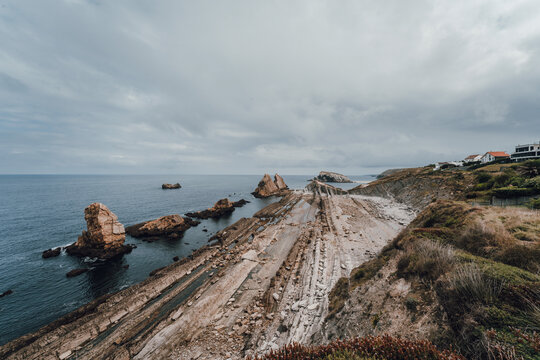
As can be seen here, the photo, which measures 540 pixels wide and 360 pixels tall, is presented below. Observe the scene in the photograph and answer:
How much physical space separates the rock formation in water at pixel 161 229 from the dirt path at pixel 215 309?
11.4 metres

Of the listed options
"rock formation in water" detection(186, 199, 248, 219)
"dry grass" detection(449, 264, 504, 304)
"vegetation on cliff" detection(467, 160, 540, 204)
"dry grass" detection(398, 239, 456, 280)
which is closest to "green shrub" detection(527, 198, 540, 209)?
"vegetation on cliff" detection(467, 160, 540, 204)

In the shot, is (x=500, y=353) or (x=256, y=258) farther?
(x=256, y=258)

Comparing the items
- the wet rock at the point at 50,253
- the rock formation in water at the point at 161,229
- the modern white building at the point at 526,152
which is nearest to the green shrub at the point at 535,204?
the rock formation in water at the point at 161,229

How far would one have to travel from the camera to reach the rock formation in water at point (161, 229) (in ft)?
96.0

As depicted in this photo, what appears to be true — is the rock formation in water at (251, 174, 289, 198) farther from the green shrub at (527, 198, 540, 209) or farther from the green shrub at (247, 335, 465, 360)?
the green shrub at (247, 335, 465, 360)

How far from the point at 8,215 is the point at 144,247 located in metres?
47.7

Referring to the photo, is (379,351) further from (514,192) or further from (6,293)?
(6,293)

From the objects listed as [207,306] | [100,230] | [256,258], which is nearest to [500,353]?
[207,306]

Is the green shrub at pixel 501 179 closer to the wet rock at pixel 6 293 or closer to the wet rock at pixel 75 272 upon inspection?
the wet rock at pixel 75 272

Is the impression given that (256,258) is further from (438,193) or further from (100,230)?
(438,193)

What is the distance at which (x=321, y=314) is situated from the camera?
10289 millimetres

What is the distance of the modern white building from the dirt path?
2451 inches

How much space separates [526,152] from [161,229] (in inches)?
3622

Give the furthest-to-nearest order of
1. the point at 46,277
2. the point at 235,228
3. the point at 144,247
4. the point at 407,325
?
1. the point at 235,228
2. the point at 144,247
3. the point at 46,277
4. the point at 407,325
